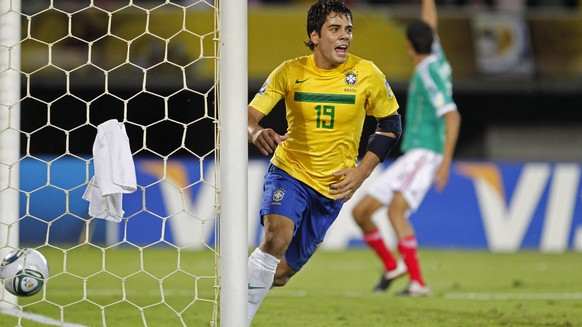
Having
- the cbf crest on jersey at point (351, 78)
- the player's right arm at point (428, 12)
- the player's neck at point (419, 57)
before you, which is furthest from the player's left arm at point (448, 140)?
the cbf crest on jersey at point (351, 78)

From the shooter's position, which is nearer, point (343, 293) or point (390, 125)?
point (390, 125)

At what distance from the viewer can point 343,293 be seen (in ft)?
26.0

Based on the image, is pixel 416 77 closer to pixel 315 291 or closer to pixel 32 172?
pixel 315 291

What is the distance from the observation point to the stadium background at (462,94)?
12336 millimetres

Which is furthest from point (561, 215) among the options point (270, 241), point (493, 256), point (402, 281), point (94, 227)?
point (270, 241)

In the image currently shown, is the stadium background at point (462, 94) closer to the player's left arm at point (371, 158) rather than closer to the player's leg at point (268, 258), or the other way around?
the player's left arm at point (371, 158)

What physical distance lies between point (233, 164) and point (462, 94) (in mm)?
11777

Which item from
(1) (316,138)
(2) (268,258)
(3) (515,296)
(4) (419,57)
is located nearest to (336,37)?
(1) (316,138)

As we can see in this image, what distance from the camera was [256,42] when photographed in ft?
49.8

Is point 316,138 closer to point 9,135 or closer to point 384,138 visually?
point 384,138

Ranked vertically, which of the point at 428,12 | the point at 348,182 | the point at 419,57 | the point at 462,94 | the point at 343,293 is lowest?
the point at 343,293

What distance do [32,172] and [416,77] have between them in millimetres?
5082

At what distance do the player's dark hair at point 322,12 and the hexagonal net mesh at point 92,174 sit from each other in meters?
0.52

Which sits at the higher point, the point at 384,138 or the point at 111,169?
the point at 384,138
